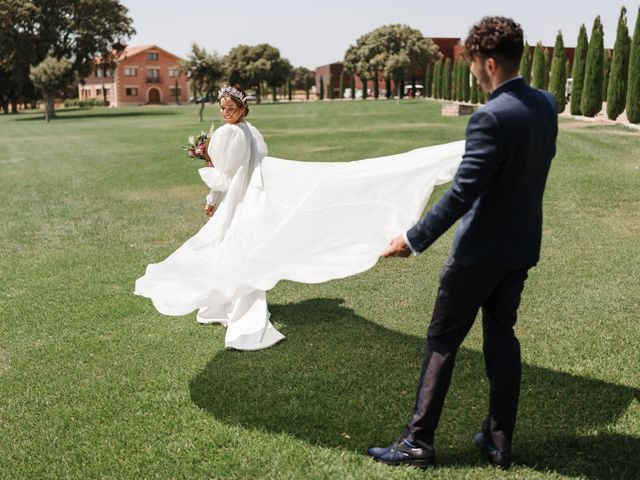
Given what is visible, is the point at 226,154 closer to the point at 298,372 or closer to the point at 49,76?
the point at 298,372

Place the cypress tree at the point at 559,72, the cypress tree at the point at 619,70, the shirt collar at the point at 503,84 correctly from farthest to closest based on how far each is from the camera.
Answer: the cypress tree at the point at 559,72
the cypress tree at the point at 619,70
the shirt collar at the point at 503,84

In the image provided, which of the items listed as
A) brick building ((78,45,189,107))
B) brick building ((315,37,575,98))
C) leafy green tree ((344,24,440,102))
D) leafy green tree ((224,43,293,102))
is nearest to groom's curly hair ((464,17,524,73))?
leafy green tree ((344,24,440,102))

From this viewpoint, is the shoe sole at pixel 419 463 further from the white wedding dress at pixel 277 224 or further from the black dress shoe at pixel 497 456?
the white wedding dress at pixel 277 224

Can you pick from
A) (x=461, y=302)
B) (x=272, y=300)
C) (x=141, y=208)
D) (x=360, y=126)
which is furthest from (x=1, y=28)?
(x=461, y=302)

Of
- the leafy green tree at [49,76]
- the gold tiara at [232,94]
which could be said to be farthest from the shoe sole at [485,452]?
the leafy green tree at [49,76]

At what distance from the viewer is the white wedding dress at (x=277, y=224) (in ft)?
15.3

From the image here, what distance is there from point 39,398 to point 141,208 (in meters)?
9.69

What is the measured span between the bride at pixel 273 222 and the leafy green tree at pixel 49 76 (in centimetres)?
5812

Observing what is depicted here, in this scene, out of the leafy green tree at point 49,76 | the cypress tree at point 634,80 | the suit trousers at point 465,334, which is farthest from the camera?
the leafy green tree at point 49,76

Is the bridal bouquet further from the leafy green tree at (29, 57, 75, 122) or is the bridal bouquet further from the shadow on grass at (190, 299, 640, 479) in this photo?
the leafy green tree at (29, 57, 75, 122)

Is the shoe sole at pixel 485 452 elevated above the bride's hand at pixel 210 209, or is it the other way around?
the bride's hand at pixel 210 209

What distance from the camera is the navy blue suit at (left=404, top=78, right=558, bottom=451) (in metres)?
3.47

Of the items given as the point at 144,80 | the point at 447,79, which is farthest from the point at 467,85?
the point at 144,80

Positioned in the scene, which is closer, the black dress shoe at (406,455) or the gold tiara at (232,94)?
the black dress shoe at (406,455)
